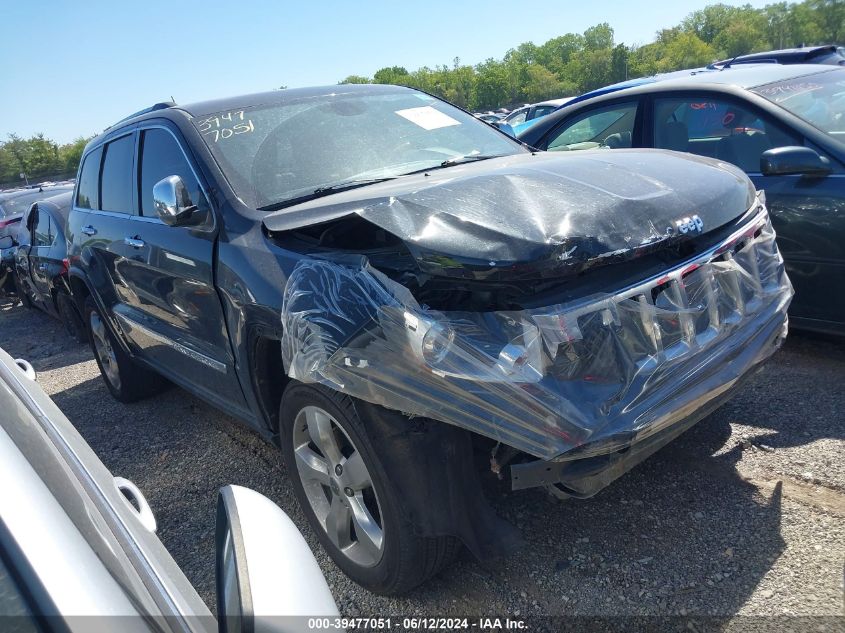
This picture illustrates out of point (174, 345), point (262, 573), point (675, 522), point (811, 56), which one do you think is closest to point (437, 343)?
point (262, 573)

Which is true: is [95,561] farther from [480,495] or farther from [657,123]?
[657,123]

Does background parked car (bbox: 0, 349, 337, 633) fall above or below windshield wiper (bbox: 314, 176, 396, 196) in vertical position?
below

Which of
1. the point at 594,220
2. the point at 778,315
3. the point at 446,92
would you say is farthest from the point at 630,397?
the point at 446,92

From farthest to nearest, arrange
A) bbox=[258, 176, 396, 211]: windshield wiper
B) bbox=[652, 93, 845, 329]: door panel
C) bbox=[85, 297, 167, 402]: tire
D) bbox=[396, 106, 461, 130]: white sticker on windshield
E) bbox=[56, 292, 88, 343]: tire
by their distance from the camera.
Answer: bbox=[56, 292, 88, 343]: tire
bbox=[85, 297, 167, 402]: tire
bbox=[396, 106, 461, 130]: white sticker on windshield
bbox=[652, 93, 845, 329]: door panel
bbox=[258, 176, 396, 211]: windshield wiper

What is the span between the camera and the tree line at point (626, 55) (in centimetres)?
6288

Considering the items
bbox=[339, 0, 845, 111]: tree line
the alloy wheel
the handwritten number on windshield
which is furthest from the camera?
bbox=[339, 0, 845, 111]: tree line

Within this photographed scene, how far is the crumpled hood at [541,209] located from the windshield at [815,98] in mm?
1600

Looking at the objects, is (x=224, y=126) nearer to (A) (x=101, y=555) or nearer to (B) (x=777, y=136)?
(A) (x=101, y=555)

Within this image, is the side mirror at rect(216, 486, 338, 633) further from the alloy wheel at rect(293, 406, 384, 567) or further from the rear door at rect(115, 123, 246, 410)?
the rear door at rect(115, 123, 246, 410)

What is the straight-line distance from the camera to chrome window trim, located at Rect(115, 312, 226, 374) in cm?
326

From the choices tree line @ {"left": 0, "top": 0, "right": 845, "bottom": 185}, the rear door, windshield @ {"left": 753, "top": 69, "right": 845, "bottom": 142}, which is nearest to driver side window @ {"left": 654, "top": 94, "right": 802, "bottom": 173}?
windshield @ {"left": 753, "top": 69, "right": 845, "bottom": 142}

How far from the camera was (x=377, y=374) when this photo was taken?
2160mm

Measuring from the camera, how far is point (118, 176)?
14.3 feet

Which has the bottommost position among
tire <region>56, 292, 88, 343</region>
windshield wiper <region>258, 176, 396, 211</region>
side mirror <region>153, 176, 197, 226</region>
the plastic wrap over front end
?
tire <region>56, 292, 88, 343</region>
